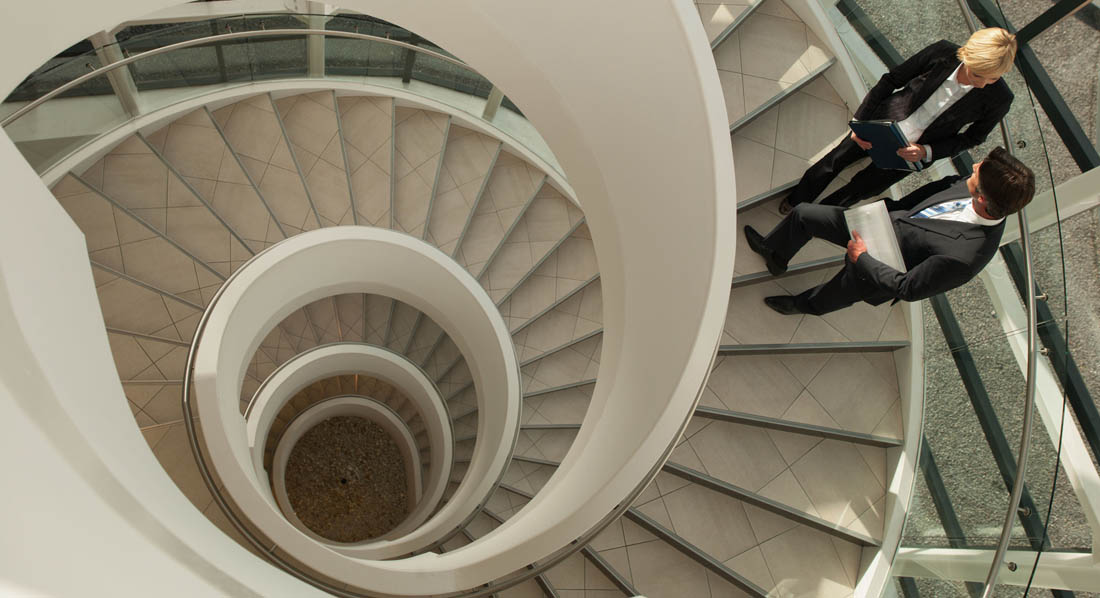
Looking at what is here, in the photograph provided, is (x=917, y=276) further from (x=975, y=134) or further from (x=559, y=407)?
(x=559, y=407)

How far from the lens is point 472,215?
269 inches

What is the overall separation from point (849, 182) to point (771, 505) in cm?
233

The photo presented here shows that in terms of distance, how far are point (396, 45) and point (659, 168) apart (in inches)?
144

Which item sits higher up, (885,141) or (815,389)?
(885,141)

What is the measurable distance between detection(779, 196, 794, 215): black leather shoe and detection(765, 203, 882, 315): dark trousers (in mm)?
431

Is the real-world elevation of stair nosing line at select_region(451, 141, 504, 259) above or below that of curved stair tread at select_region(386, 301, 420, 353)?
above

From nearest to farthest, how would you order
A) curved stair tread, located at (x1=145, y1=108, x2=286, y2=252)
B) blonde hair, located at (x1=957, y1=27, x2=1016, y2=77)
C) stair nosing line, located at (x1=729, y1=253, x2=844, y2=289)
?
blonde hair, located at (x1=957, y1=27, x2=1016, y2=77) < stair nosing line, located at (x1=729, y1=253, x2=844, y2=289) < curved stair tread, located at (x1=145, y1=108, x2=286, y2=252)

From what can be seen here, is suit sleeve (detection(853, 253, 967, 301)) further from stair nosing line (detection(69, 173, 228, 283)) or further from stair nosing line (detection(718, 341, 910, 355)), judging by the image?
stair nosing line (detection(69, 173, 228, 283))

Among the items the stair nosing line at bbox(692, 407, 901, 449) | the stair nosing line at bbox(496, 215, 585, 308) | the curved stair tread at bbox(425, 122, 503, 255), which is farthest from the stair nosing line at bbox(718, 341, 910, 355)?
the curved stair tread at bbox(425, 122, 503, 255)

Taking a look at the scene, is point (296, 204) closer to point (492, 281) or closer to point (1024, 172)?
point (492, 281)

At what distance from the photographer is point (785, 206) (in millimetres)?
4594

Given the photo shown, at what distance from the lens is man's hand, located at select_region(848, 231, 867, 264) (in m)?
3.57

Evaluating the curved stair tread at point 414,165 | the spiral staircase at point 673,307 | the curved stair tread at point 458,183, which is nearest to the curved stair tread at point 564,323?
the spiral staircase at point 673,307

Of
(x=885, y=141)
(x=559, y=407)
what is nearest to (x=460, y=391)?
(x=559, y=407)
